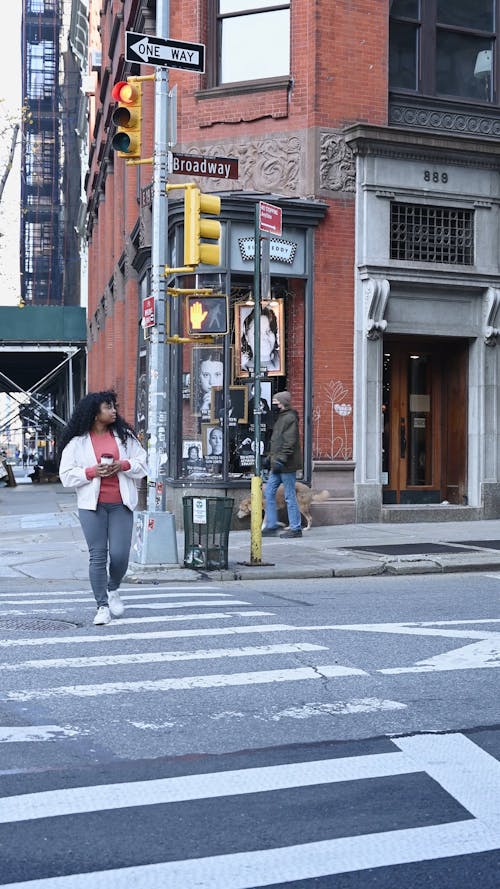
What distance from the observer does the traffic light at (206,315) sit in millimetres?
15719

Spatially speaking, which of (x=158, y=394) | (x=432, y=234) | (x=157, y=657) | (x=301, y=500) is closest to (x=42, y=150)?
(x=432, y=234)

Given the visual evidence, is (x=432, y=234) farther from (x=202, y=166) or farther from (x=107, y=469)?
(x=107, y=469)

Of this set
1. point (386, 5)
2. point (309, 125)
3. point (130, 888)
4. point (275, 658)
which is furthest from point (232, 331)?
point (130, 888)

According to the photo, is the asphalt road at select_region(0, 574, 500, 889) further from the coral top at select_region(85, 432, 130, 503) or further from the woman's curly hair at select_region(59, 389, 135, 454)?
the woman's curly hair at select_region(59, 389, 135, 454)

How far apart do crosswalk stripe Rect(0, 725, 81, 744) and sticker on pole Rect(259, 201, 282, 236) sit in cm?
816

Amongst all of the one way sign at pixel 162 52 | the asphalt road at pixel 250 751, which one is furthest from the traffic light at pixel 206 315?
the asphalt road at pixel 250 751

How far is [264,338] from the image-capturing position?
58.6 feet

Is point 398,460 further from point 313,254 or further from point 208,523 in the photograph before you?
point 208,523

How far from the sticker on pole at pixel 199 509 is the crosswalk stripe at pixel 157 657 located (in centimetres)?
494

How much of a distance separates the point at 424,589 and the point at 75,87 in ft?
166

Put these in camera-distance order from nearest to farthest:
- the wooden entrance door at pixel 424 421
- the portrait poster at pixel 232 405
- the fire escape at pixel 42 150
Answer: the portrait poster at pixel 232 405, the wooden entrance door at pixel 424 421, the fire escape at pixel 42 150

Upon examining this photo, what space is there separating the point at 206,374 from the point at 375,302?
2991 millimetres

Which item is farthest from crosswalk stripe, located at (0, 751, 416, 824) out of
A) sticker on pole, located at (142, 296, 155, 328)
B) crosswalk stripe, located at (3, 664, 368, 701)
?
sticker on pole, located at (142, 296, 155, 328)

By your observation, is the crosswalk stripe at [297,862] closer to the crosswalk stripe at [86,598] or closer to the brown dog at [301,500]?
the crosswalk stripe at [86,598]
